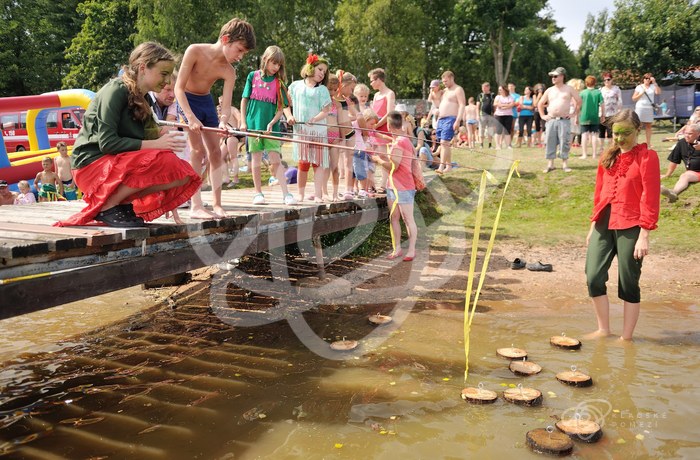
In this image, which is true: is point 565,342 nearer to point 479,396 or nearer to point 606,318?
point 606,318

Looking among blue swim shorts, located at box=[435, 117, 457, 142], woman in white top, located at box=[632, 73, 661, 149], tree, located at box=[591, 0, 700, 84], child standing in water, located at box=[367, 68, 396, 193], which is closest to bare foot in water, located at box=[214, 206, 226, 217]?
child standing in water, located at box=[367, 68, 396, 193]

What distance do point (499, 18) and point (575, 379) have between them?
122 ft

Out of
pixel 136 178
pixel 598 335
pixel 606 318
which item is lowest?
pixel 598 335

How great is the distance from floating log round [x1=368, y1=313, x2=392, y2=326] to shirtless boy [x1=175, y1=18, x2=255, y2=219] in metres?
2.01

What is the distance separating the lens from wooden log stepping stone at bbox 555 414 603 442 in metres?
3.74

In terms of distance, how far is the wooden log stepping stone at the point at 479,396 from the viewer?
433 cm

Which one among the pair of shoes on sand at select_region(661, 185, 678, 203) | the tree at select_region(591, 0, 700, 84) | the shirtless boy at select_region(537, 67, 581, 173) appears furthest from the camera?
the tree at select_region(591, 0, 700, 84)

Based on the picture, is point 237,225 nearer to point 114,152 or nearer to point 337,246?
point 114,152

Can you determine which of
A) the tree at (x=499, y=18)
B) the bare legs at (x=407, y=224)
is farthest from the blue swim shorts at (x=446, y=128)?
the tree at (x=499, y=18)

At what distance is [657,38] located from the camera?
24125 mm

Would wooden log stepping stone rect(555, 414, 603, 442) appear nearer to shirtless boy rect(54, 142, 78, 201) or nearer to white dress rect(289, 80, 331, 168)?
white dress rect(289, 80, 331, 168)

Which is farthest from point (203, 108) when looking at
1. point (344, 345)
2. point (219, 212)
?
point (344, 345)

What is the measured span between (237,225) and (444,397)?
8.60 feet

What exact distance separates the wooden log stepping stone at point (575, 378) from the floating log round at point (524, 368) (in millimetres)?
195
